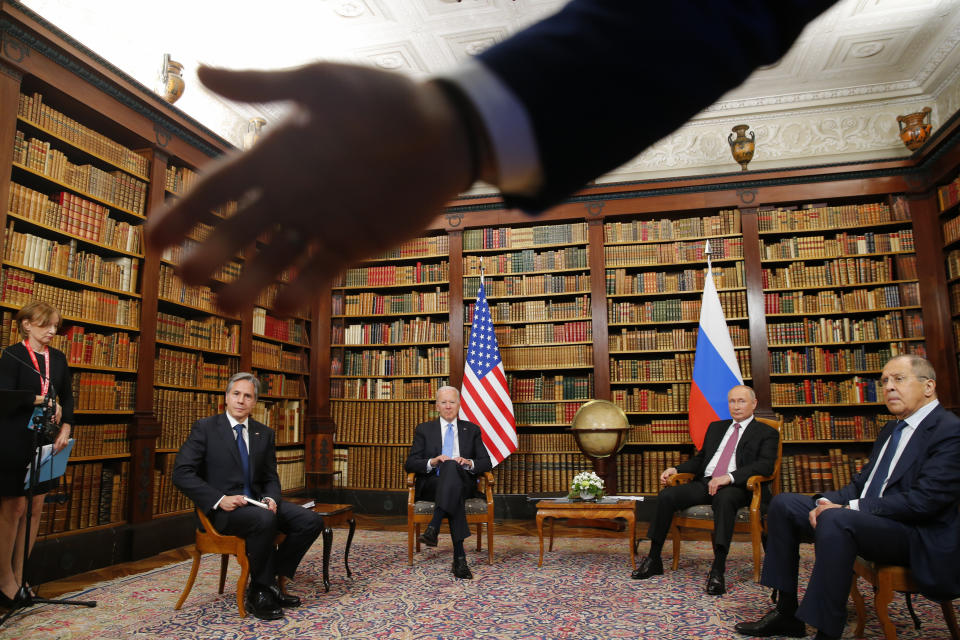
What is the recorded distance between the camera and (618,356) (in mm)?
6250

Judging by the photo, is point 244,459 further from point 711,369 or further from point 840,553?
point 711,369

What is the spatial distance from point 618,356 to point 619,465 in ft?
3.60

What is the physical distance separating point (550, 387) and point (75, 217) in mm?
4312

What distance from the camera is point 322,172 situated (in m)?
0.41

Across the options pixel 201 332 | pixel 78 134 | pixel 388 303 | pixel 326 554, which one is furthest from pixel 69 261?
pixel 388 303

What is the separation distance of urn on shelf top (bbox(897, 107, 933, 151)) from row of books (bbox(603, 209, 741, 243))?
1.50 metres

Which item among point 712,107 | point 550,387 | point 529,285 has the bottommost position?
point 550,387

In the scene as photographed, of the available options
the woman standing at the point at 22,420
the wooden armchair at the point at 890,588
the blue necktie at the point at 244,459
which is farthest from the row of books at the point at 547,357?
the woman standing at the point at 22,420

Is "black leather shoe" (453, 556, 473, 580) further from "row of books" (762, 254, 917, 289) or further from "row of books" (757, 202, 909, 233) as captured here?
"row of books" (757, 202, 909, 233)

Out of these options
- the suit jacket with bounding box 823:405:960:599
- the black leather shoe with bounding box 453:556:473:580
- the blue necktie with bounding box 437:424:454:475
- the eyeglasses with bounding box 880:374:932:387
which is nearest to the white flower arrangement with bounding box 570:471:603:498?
the black leather shoe with bounding box 453:556:473:580

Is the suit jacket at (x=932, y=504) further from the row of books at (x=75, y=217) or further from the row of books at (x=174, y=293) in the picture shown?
the row of books at (x=75, y=217)

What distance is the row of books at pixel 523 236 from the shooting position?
249 inches

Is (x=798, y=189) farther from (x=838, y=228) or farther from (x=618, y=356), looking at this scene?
(x=618, y=356)

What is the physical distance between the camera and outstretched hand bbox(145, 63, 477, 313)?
402mm
